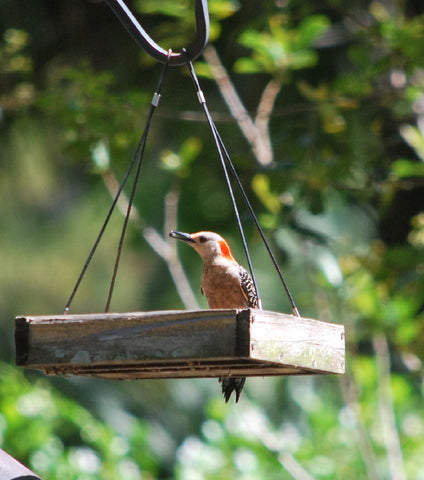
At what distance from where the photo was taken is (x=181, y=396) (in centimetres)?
870

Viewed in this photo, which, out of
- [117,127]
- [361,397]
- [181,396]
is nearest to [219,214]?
[117,127]

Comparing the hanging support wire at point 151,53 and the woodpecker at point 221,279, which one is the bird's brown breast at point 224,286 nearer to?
the woodpecker at point 221,279

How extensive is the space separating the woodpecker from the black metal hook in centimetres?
75

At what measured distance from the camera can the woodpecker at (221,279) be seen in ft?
11.0

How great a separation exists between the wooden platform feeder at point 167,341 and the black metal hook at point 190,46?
0.96 meters

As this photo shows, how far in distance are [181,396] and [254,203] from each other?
10.8ft

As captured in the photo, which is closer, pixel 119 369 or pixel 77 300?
pixel 119 369

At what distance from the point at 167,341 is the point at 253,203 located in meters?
3.79

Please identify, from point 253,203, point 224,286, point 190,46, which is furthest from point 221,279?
point 253,203

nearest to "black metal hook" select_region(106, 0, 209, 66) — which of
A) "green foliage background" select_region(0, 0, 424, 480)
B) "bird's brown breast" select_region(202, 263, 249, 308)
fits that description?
"bird's brown breast" select_region(202, 263, 249, 308)

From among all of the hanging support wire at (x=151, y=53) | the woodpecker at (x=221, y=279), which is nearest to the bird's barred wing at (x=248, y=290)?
the woodpecker at (x=221, y=279)

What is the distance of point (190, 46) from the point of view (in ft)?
9.53

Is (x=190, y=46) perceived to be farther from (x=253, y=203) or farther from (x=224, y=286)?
(x=253, y=203)

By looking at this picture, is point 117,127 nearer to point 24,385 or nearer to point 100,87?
point 100,87
